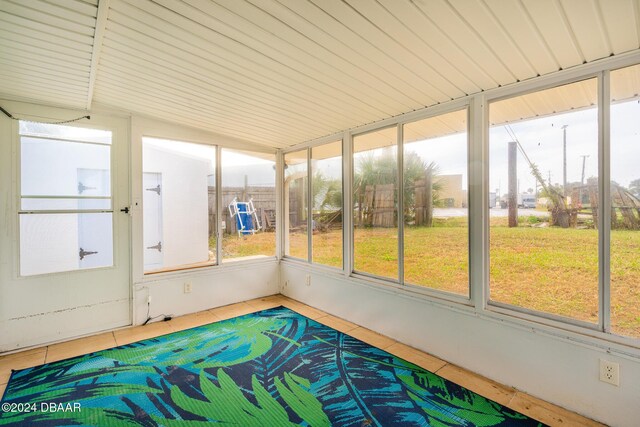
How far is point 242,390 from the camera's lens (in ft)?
7.27

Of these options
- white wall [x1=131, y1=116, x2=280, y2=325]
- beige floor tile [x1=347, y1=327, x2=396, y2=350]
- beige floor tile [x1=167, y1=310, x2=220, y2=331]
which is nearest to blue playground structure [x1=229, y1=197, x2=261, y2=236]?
white wall [x1=131, y1=116, x2=280, y2=325]

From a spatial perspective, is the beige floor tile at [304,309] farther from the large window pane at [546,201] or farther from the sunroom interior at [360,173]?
the large window pane at [546,201]

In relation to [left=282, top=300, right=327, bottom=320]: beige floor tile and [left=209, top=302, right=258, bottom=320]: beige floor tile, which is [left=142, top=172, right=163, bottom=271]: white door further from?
[left=282, top=300, right=327, bottom=320]: beige floor tile

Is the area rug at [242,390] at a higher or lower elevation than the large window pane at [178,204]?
lower

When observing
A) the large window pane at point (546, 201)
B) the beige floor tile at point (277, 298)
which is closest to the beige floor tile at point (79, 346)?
the beige floor tile at point (277, 298)

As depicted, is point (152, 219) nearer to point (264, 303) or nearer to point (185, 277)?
point (185, 277)

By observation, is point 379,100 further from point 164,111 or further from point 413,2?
point 164,111

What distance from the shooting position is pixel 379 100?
265 centimetres

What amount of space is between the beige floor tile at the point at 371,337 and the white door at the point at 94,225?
2.93 meters

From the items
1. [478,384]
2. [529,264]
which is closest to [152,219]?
[478,384]

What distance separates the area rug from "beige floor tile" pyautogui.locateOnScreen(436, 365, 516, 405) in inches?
3.6

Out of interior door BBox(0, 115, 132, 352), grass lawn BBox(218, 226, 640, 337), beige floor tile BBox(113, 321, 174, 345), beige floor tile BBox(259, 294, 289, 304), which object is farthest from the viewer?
beige floor tile BBox(259, 294, 289, 304)

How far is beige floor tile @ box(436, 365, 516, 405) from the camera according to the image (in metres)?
2.13

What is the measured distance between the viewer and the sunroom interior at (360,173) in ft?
5.56
